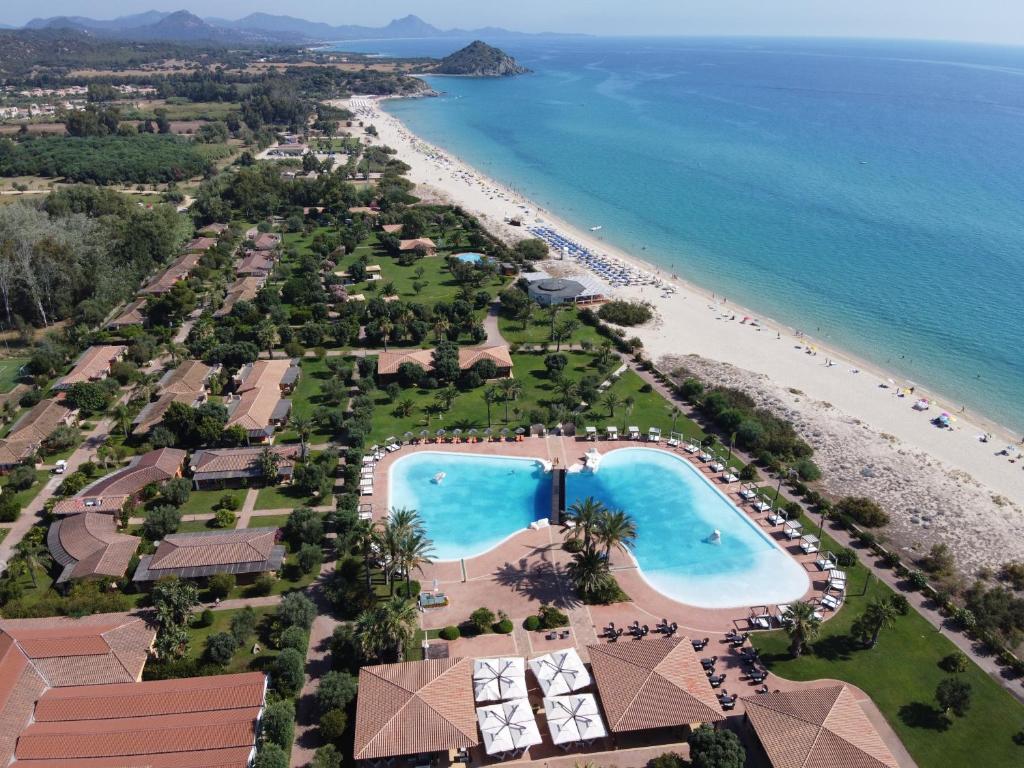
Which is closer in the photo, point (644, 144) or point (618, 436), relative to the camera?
point (618, 436)

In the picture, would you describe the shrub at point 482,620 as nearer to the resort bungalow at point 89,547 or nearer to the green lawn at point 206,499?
the green lawn at point 206,499

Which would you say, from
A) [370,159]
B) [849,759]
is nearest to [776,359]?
[849,759]

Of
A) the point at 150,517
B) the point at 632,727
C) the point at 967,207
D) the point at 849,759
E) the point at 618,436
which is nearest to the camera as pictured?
the point at 849,759

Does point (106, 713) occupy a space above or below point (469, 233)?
below

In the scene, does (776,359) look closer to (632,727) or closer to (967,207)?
(632,727)

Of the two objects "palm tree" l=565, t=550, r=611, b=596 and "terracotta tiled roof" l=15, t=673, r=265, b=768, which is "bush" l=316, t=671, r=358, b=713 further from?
"palm tree" l=565, t=550, r=611, b=596
